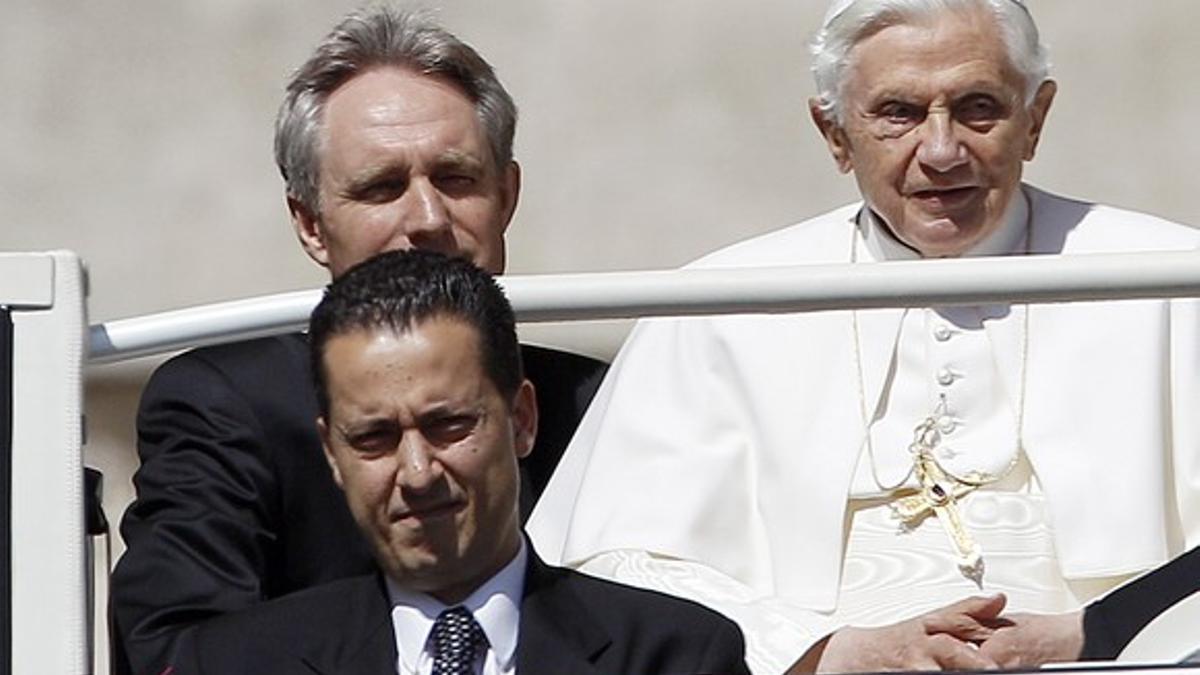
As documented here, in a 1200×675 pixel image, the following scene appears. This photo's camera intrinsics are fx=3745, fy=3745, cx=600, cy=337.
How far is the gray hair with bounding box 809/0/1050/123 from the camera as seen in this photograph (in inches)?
185

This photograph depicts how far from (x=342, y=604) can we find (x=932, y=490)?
1.03 metres

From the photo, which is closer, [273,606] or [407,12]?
[273,606]

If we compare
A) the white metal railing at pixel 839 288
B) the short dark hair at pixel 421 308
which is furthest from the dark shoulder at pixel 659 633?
the white metal railing at pixel 839 288

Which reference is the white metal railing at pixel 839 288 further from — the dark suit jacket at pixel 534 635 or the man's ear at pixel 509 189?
the man's ear at pixel 509 189

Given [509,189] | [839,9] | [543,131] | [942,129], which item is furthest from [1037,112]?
[543,131]

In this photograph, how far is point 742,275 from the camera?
3594mm

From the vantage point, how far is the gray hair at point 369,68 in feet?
15.3

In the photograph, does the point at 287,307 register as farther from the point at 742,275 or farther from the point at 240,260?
the point at 240,260

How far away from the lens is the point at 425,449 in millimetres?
3734

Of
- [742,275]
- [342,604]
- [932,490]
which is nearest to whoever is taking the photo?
[742,275]

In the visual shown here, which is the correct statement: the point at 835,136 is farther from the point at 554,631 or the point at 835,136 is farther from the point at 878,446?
Answer: the point at 554,631

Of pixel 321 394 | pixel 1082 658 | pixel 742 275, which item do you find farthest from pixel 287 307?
pixel 1082 658

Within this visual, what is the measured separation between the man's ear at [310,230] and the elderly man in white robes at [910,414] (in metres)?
0.41

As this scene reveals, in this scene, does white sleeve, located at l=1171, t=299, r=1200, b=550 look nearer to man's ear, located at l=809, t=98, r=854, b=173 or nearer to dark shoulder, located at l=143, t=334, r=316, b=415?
man's ear, located at l=809, t=98, r=854, b=173
